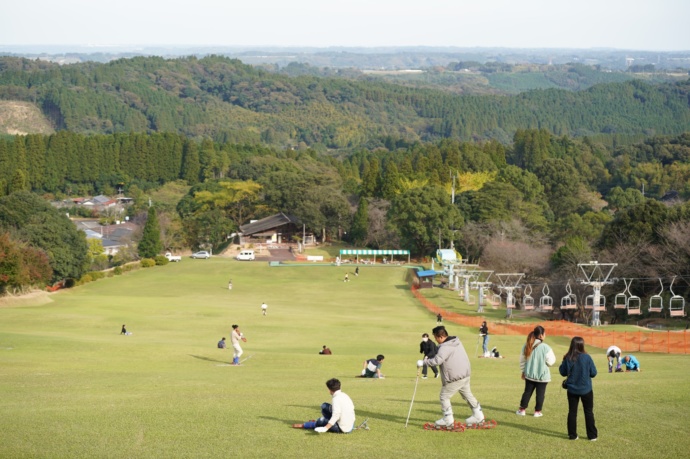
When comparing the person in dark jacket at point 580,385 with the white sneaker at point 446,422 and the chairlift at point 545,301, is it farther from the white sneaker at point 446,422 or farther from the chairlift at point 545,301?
the chairlift at point 545,301

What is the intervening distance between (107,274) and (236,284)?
9.83 metres

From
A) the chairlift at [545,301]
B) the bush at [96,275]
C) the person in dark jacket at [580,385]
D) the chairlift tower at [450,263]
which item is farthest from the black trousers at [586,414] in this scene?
the bush at [96,275]

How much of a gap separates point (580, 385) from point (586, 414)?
422 mm

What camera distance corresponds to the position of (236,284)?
67875 millimetres

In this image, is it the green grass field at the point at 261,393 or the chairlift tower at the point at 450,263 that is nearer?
the green grass field at the point at 261,393

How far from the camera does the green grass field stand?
14.5 meters

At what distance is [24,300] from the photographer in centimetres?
4878

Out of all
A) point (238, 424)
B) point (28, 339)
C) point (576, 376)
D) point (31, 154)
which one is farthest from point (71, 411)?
point (31, 154)

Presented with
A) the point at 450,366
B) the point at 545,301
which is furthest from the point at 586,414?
the point at 545,301

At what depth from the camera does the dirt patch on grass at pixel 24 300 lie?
47.8m

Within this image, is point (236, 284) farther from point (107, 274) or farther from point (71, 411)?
point (71, 411)

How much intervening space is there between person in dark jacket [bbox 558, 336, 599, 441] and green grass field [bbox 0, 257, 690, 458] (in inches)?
10.6

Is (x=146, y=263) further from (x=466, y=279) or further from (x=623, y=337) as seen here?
(x=623, y=337)

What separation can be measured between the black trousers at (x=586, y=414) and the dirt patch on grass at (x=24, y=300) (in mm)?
37560
